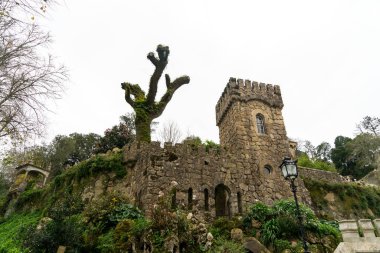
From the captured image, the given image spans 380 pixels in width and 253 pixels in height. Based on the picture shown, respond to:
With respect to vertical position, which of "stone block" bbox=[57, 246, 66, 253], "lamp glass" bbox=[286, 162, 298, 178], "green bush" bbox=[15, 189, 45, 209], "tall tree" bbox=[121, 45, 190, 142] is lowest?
"stone block" bbox=[57, 246, 66, 253]

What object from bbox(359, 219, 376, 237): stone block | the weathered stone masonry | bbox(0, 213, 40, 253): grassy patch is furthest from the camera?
the weathered stone masonry

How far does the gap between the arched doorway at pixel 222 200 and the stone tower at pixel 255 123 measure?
2.14m

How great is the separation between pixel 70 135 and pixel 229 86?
20513 millimetres

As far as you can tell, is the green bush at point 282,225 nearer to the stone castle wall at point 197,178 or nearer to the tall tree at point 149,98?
the stone castle wall at point 197,178

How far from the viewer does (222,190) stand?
1462 centimetres

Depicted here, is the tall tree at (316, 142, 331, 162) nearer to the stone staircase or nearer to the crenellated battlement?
the crenellated battlement

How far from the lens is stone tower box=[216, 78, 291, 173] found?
15602 mm

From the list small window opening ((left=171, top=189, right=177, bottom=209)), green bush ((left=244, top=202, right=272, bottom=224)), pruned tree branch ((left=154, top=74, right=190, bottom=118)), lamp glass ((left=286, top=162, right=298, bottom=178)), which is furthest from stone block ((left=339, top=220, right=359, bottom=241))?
pruned tree branch ((left=154, top=74, right=190, bottom=118))

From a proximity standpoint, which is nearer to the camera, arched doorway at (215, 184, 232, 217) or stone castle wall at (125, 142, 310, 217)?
stone castle wall at (125, 142, 310, 217)

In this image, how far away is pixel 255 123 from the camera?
16594mm

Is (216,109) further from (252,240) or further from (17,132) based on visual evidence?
(17,132)

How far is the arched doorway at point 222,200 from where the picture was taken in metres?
14.1

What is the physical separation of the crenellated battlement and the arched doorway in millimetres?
5206

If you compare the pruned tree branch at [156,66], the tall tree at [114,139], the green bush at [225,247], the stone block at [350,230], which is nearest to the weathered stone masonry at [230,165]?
the green bush at [225,247]
